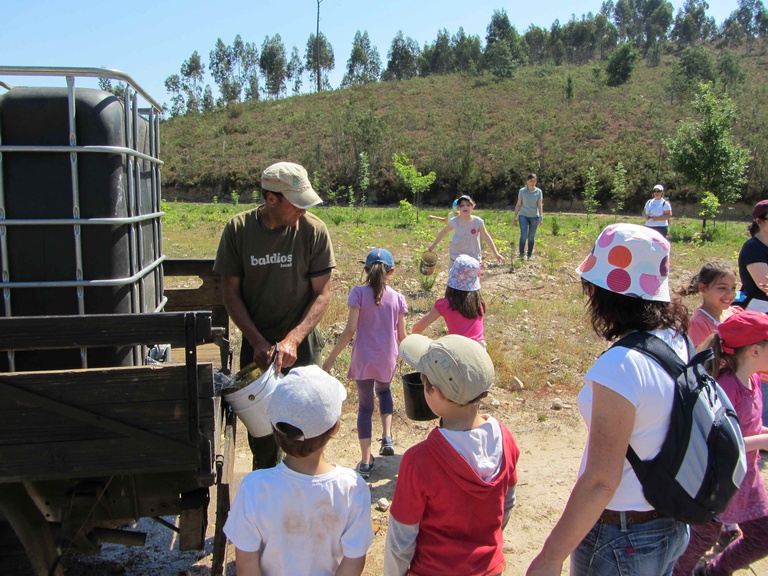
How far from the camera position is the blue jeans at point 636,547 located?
1828mm

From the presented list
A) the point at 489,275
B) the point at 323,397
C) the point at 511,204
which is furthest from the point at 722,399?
the point at 511,204

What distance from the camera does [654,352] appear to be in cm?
174

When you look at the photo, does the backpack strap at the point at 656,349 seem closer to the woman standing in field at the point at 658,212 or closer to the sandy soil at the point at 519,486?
the sandy soil at the point at 519,486

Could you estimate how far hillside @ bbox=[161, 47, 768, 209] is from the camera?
37.3 m

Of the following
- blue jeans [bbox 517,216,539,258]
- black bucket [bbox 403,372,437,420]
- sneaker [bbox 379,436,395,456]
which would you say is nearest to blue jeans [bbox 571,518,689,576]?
black bucket [bbox 403,372,437,420]

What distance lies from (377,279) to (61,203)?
2187 mm

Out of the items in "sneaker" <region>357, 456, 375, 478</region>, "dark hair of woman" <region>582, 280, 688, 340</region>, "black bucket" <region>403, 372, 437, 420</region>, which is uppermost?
"dark hair of woman" <region>582, 280, 688, 340</region>

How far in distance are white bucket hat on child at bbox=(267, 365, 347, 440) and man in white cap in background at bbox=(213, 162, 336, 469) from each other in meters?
1.15

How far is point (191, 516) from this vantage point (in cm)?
256

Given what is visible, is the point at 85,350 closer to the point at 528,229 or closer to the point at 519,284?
the point at 519,284

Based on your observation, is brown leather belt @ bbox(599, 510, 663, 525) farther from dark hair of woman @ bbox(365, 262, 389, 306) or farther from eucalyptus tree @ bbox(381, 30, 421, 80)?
eucalyptus tree @ bbox(381, 30, 421, 80)

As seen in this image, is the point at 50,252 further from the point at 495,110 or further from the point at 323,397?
the point at 495,110

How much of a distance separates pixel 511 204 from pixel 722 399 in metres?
36.4

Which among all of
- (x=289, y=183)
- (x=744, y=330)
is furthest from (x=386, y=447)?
(x=744, y=330)
